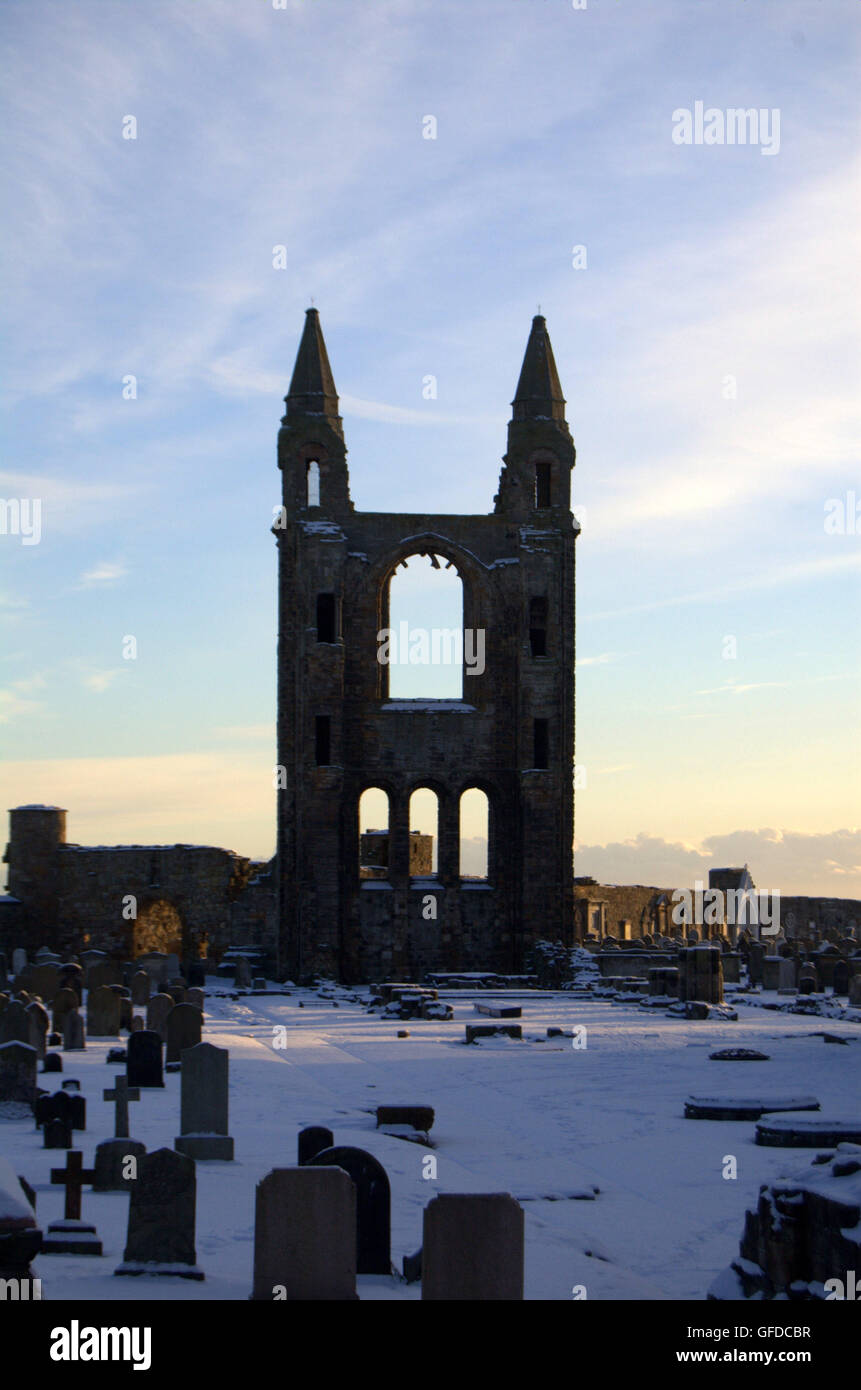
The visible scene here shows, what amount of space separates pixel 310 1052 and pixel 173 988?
5.11m

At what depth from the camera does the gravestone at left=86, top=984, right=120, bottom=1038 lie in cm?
1994

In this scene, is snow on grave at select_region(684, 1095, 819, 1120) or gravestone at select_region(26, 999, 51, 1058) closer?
snow on grave at select_region(684, 1095, 819, 1120)

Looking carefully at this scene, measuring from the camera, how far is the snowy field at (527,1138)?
7789 mm

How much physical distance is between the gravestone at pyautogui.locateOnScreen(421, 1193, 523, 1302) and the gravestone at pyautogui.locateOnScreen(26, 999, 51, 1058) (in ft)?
32.8

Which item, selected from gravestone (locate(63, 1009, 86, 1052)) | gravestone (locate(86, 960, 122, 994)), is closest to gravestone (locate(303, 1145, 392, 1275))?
gravestone (locate(63, 1009, 86, 1052))

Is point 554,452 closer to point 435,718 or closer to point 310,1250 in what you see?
point 435,718

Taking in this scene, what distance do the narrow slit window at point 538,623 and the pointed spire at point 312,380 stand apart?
269 inches

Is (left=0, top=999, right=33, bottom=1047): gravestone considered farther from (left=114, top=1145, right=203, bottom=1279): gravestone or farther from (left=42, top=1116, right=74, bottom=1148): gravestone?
(left=114, top=1145, right=203, bottom=1279): gravestone

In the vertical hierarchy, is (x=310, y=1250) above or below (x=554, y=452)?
below

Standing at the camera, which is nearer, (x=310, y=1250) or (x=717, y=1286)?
(x=310, y=1250)

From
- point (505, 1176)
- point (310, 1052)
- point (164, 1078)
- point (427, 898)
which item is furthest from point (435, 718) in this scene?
point (505, 1176)

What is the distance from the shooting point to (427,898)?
35.2 meters
